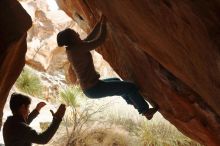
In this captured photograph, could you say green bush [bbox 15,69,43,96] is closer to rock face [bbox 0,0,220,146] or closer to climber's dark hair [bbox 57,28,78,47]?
rock face [bbox 0,0,220,146]

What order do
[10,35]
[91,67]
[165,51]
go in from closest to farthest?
[10,35] → [165,51] → [91,67]

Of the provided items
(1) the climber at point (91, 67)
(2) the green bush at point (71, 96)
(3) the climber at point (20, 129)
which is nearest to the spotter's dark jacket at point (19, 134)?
(3) the climber at point (20, 129)

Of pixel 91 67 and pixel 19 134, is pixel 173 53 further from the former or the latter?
pixel 19 134

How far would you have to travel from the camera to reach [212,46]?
12.1 ft

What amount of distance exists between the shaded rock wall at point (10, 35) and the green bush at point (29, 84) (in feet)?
35.1

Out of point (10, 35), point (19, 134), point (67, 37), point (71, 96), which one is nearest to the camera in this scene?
point (10, 35)

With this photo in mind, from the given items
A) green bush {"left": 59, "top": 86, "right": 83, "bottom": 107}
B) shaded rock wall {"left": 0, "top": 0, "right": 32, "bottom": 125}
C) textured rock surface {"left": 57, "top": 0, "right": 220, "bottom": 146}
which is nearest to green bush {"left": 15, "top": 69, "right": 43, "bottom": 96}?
green bush {"left": 59, "top": 86, "right": 83, "bottom": 107}

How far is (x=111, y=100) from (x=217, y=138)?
7.83 meters

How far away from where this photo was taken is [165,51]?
Answer: 477 centimetres

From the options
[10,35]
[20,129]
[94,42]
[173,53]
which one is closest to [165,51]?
[173,53]

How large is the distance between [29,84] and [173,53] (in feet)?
39.2

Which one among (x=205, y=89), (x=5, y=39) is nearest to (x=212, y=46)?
(x=205, y=89)

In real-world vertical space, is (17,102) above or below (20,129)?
above

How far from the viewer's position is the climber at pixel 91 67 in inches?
216
